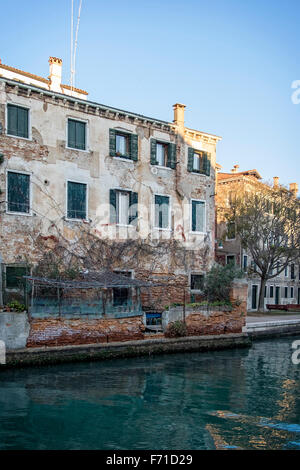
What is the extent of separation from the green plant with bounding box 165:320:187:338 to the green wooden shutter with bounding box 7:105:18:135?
9.33 m

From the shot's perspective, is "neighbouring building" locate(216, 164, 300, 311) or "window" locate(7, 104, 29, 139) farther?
"neighbouring building" locate(216, 164, 300, 311)

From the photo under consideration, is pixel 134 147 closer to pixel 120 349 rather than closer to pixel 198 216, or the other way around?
pixel 198 216

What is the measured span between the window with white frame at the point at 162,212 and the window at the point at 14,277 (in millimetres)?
6975

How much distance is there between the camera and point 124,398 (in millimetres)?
11211

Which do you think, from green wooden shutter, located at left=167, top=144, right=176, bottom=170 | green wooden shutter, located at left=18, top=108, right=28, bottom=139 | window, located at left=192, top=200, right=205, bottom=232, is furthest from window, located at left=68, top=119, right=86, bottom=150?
window, located at left=192, top=200, right=205, bottom=232

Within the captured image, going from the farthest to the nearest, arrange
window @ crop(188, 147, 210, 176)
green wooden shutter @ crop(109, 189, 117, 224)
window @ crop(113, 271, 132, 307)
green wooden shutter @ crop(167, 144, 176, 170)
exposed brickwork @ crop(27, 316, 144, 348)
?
window @ crop(188, 147, 210, 176)
green wooden shutter @ crop(167, 144, 176, 170)
green wooden shutter @ crop(109, 189, 117, 224)
window @ crop(113, 271, 132, 307)
exposed brickwork @ crop(27, 316, 144, 348)

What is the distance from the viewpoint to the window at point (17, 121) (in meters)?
17.9

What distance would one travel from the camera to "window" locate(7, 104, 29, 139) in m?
17.9

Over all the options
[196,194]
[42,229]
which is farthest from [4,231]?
[196,194]

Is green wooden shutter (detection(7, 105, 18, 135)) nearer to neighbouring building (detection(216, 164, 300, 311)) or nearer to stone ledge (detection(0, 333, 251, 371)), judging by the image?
stone ledge (detection(0, 333, 251, 371))

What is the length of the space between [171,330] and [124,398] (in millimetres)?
6571

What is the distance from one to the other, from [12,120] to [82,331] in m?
8.43

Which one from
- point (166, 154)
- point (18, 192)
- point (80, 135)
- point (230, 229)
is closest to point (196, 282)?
point (166, 154)

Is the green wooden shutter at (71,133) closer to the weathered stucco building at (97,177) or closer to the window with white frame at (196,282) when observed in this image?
the weathered stucco building at (97,177)
